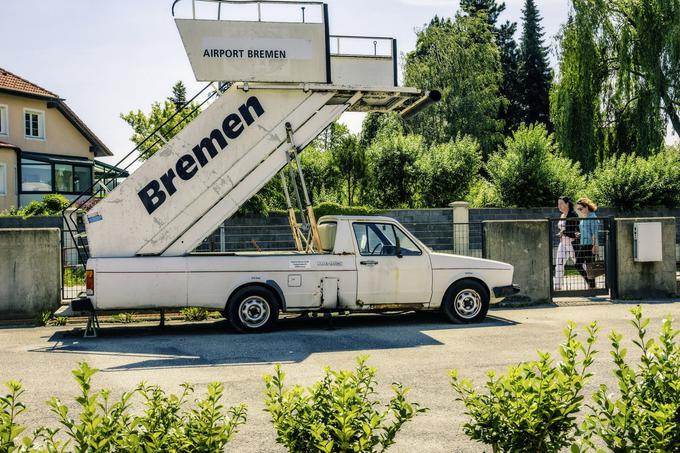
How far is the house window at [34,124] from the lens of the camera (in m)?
39.8

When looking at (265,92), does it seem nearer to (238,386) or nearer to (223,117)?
(223,117)

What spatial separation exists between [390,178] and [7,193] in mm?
20265

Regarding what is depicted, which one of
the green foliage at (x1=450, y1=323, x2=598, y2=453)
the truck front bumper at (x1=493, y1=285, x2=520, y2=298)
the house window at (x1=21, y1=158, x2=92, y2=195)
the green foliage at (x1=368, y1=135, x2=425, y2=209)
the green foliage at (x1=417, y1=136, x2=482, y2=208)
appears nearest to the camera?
the green foliage at (x1=450, y1=323, x2=598, y2=453)

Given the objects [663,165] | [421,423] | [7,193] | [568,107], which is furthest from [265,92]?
[7,193]

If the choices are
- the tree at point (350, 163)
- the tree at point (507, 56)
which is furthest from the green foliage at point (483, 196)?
the tree at point (507, 56)

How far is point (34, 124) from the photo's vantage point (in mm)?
40344

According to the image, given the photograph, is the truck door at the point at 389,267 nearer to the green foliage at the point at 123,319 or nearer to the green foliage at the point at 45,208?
the green foliage at the point at 123,319

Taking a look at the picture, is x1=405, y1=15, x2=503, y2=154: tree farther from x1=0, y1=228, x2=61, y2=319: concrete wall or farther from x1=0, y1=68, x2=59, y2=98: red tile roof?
x1=0, y1=228, x2=61, y2=319: concrete wall

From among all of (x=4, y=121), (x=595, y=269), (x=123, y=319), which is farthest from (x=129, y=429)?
(x=4, y=121)

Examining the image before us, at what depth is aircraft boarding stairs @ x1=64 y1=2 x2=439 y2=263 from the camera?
10.5 metres

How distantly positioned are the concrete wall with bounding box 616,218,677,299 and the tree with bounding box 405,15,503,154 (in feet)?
97.1

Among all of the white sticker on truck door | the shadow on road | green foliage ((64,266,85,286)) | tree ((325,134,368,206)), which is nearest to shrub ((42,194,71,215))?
tree ((325,134,368,206))

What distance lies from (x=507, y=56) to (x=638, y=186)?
42.0 metres

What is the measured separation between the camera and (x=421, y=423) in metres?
5.86
